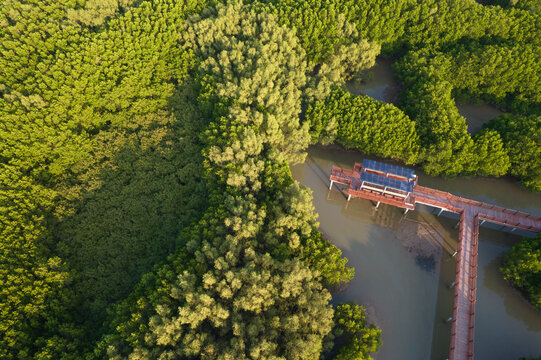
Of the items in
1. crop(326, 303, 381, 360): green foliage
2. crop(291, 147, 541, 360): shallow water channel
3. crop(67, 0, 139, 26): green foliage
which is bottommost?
crop(326, 303, 381, 360): green foliage

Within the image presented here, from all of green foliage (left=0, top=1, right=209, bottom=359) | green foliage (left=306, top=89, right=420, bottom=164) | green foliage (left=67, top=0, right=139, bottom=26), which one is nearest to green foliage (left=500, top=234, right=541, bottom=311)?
green foliage (left=306, top=89, right=420, bottom=164)

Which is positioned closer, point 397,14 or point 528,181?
point 528,181

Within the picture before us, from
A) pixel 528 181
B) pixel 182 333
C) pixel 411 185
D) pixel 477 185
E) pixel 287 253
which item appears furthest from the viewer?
pixel 477 185

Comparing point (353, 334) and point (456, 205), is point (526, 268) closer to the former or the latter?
point (456, 205)

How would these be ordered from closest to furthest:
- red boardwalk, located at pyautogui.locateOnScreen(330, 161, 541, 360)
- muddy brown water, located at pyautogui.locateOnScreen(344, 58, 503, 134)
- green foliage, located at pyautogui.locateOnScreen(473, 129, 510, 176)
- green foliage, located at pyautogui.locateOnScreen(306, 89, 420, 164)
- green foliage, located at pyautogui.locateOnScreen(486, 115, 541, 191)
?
red boardwalk, located at pyautogui.locateOnScreen(330, 161, 541, 360), green foliage, located at pyautogui.locateOnScreen(486, 115, 541, 191), green foliage, located at pyautogui.locateOnScreen(473, 129, 510, 176), green foliage, located at pyautogui.locateOnScreen(306, 89, 420, 164), muddy brown water, located at pyautogui.locateOnScreen(344, 58, 503, 134)

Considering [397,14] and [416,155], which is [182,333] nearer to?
[416,155]

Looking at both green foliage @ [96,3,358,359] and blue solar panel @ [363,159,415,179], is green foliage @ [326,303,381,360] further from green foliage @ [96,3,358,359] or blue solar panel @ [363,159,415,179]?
blue solar panel @ [363,159,415,179]

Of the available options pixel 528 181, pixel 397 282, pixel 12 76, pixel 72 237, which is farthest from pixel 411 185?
pixel 12 76
